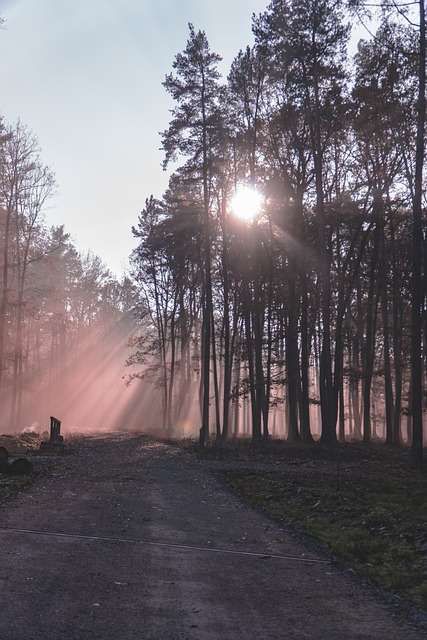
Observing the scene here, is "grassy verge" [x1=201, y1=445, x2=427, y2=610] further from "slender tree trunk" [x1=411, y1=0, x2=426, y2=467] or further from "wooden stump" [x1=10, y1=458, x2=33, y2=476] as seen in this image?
"wooden stump" [x1=10, y1=458, x2=33, y2=476]

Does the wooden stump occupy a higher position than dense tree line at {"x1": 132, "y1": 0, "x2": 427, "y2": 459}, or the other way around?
dense tree line at {"x1": 132, "y1": 0, "x2": 427, "y2": 459}

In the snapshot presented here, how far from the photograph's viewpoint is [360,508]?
10.3 meters

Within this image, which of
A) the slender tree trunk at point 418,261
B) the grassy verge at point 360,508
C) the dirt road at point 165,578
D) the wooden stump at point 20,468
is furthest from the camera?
the slender tree trunk at point 418,261

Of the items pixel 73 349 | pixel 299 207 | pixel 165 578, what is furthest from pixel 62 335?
pixel 165 578

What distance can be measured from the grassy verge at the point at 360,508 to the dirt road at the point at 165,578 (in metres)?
0.44

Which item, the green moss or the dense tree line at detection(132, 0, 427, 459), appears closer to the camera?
the green moss

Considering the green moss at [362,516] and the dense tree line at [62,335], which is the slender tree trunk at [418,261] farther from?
the dense tree line at [62,335]

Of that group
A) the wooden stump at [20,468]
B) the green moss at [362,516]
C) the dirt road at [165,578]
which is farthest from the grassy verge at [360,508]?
the wooden stump at [20,468]

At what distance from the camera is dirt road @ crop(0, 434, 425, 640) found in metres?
4.87

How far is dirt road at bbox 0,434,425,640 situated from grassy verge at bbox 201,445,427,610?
0.44 metres

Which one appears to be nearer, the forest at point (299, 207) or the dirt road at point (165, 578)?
the dirt road at point (165, 578)

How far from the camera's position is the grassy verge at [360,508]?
6957 millimetres

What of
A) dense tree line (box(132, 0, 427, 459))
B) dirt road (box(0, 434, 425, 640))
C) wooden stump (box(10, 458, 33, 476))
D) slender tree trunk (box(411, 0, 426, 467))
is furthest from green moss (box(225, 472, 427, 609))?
dense tree line (box(132, 0, 427, 459))

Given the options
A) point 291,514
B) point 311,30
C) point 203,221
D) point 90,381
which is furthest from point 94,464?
point 90,381
